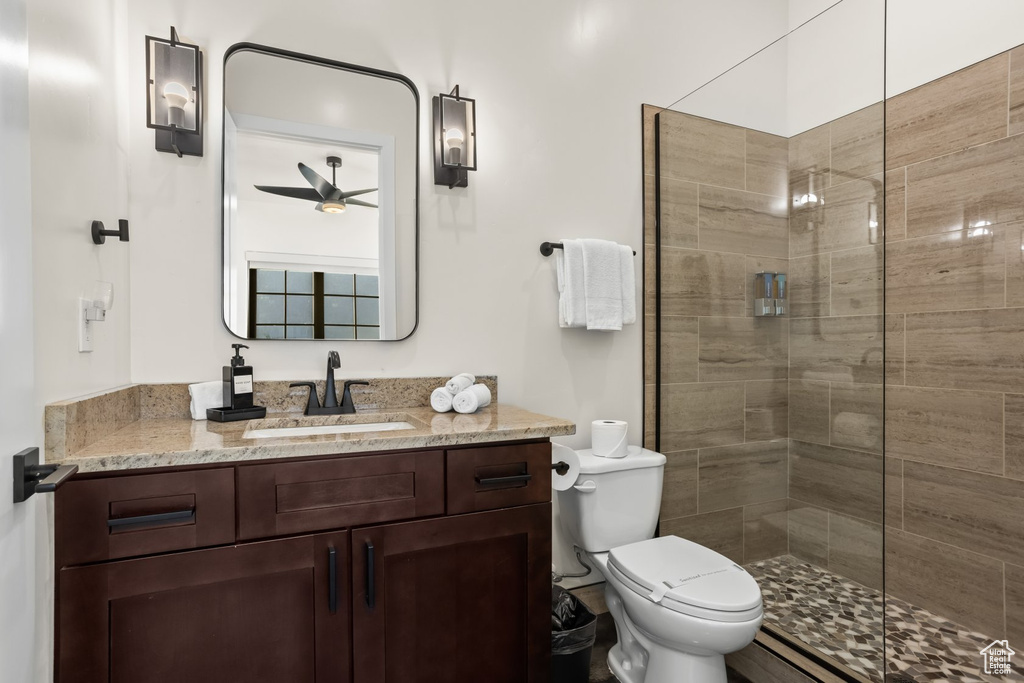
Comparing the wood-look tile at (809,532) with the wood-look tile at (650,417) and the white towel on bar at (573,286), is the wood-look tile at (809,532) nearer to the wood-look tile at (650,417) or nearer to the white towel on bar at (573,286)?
the wood-look tile at (650,417)

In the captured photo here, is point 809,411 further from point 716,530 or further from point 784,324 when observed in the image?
point 716,530

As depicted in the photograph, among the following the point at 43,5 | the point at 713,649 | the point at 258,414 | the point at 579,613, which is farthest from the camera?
the point at 579,613

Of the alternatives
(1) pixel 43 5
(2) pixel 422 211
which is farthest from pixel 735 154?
(1) pixel 43 5

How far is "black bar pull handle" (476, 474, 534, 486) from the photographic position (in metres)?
1.40

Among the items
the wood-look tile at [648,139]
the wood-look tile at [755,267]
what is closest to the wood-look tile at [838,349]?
the wood-look tile at [755,267]

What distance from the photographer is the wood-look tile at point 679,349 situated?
2209 millimetres

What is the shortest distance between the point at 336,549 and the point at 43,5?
1.26 metres

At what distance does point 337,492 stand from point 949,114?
8.25 ft

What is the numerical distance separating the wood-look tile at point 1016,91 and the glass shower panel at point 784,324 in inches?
25.6

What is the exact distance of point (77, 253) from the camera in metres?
1.21

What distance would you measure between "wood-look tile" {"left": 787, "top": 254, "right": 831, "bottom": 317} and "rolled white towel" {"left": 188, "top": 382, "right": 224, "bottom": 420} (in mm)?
1919

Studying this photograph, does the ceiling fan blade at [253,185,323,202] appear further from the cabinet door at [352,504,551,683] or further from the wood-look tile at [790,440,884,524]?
the wood-look tile at [790,440,884,524]

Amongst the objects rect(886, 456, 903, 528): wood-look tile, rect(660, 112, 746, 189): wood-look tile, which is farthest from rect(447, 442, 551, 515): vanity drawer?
rect(886, 456, 903, 528): wood-look tile

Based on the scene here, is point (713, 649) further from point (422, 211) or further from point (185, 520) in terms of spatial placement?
point (422, 211)
